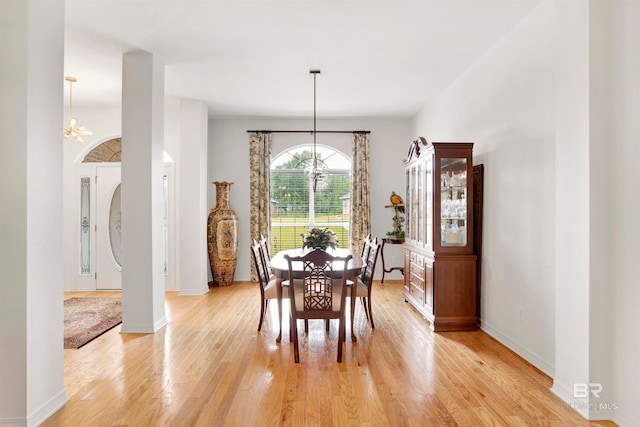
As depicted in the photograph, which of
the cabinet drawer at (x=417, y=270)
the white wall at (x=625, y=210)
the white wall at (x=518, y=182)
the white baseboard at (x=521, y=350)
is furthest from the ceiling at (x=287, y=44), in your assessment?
the white baseboard at (x=521, y=350)

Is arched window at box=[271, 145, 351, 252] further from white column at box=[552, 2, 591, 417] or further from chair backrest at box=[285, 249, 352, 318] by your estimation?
white column at box=[552, 2, 591, 417]

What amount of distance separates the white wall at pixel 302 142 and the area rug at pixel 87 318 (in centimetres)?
241

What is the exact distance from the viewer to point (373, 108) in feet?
21.8

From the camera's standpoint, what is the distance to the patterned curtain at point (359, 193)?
23.7 feet

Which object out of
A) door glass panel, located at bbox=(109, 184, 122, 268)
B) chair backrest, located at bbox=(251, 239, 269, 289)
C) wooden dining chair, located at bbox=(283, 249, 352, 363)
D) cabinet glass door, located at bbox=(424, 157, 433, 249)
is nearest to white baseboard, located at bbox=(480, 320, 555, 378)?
cabinet glass door, located at bbox=(424, 157, 433, 249)

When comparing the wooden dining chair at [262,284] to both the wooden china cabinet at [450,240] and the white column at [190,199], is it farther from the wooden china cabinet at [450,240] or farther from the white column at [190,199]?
the white column at [190,199]

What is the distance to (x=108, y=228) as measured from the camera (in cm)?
652

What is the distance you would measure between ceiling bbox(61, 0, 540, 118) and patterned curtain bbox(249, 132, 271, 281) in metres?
1.32

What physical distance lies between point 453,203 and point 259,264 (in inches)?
89.8

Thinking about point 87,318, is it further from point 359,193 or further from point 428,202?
point 359,193

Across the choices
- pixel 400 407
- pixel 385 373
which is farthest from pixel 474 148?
pixel 400 407

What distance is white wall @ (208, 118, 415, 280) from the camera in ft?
24.0

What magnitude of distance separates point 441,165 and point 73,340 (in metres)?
4.37

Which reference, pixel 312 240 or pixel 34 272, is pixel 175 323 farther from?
pixel 34 272
